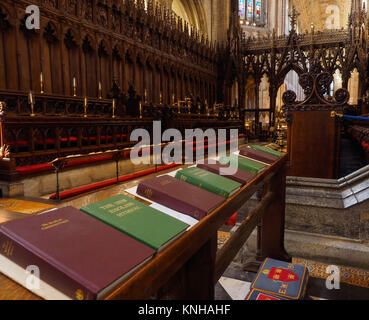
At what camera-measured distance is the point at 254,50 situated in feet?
49.2

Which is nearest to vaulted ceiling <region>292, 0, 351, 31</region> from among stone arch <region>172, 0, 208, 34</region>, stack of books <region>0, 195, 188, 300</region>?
stone arch <region>172, 0, 208, 34</region>

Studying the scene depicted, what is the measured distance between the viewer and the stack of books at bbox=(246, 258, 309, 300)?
1.94m

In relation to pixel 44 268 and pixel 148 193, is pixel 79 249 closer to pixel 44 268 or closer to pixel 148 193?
pixel 44 268

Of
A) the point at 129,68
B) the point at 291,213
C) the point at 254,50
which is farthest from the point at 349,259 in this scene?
the point at 254,50

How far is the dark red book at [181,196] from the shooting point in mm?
1110

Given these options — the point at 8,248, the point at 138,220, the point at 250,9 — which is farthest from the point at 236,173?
the point at 250,9

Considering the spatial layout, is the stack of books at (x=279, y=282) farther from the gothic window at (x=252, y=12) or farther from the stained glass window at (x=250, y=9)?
the stained glass window at (x=250, y=9)

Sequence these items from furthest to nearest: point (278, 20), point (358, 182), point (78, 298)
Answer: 1. point (278, 20)
2. point (358, 182)
3. point (78, 298)

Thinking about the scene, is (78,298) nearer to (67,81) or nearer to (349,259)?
(349,259)

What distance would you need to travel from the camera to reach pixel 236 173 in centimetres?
169

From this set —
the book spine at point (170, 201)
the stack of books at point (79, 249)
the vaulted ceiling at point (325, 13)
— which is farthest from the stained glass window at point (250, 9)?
the stack of books at point (79, 249)

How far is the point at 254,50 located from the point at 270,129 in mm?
4210

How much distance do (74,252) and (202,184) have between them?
0.78m

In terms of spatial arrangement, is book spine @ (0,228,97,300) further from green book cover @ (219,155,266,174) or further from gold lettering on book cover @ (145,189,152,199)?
green book cover @ (219,155,266,174)
